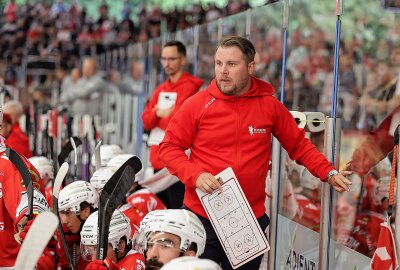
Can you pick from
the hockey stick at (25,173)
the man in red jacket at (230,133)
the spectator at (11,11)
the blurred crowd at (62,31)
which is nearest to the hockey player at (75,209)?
the hockey stick at (25,173)

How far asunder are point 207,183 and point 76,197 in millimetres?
1225

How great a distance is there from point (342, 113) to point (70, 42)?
960 centimetres

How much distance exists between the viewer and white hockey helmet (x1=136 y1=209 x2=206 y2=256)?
2.98 meters

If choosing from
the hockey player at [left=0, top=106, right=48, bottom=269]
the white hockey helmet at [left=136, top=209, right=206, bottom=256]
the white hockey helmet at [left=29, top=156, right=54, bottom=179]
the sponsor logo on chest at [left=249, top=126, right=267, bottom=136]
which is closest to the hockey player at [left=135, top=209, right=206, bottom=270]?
the white hockey helmet at [left=136, top=209, right=206, bottom=256]

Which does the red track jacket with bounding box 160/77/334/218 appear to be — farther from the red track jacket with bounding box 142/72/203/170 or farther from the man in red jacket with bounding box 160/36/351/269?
the red track jacket with bounding box 142/72/203/170

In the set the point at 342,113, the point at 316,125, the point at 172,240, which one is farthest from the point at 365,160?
the point at 342,113

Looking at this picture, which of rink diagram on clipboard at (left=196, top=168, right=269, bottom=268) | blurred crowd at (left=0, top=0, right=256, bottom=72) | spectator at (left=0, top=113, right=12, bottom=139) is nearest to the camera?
rink diagram on clipboard at (left=196, top=168, right=269, bottom=268)

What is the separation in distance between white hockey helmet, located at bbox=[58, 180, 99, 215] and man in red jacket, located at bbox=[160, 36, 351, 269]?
0.93 meters

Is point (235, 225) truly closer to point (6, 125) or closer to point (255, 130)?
point (255, 130)

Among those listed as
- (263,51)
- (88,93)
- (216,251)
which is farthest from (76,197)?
(88,93)

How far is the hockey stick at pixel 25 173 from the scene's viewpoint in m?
3.45

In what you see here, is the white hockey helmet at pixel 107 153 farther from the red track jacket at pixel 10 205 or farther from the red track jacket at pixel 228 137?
the red track jacket at pixel 228 137

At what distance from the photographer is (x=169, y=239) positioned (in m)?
2.98

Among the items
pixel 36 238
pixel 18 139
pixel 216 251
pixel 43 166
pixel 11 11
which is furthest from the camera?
pixel 11 11
